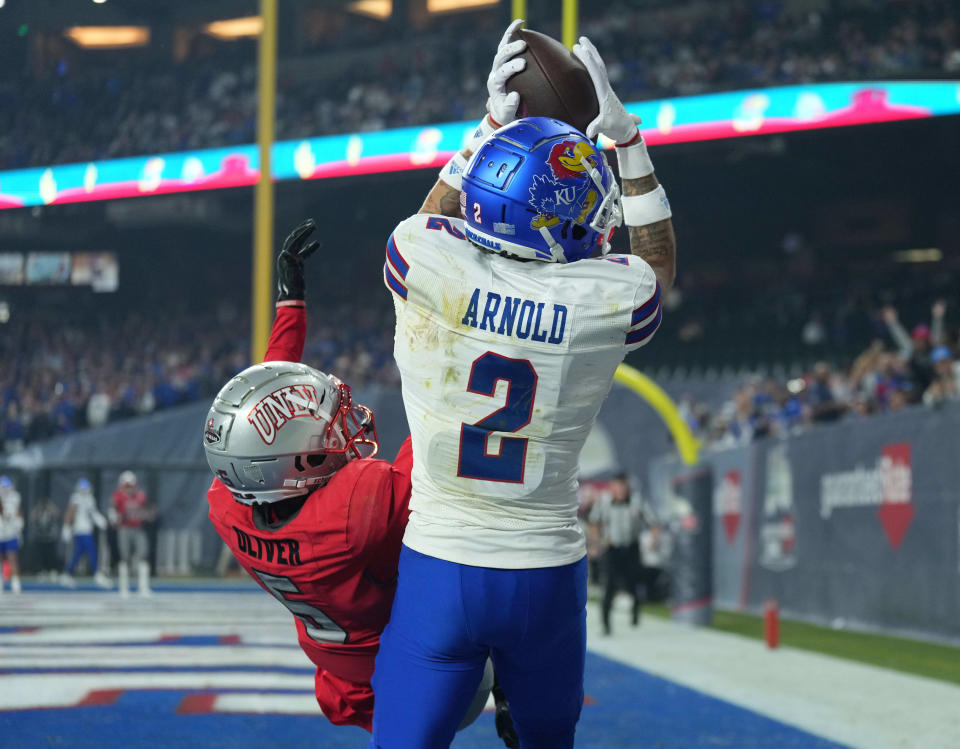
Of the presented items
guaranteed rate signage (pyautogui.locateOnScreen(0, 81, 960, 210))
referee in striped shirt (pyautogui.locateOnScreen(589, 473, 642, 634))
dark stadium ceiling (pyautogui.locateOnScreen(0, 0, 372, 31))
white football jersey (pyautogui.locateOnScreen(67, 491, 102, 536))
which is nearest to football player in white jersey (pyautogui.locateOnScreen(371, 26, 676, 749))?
referee in striped shirt (pyautogui.locateOnScreen(589, 473, 642, 634))

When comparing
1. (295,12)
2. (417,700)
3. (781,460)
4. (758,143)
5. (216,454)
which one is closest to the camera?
(417,700)

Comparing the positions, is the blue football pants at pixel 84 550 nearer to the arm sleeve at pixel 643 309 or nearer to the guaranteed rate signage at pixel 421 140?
the guaranteed rate signage at pixel 421 140

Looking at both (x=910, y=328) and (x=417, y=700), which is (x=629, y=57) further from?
(x=417, y=700)

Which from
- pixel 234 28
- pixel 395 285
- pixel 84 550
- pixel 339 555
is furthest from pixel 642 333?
pixel 234 28

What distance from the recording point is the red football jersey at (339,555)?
7.45 ft

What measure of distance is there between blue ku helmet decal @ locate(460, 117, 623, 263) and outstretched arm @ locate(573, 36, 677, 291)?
0.59ft

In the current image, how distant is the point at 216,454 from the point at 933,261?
803 inches

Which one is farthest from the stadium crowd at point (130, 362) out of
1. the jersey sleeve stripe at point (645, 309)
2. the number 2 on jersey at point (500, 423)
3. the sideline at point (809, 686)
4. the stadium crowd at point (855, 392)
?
the jersey sleeve stripe at point (645, 309)

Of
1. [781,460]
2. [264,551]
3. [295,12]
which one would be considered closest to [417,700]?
[264,551]

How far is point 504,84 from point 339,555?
1012mm

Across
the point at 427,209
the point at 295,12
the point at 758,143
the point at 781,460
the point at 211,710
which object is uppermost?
the point at 295,12

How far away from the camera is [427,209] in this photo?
7.88 ft

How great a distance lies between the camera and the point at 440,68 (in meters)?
22.8

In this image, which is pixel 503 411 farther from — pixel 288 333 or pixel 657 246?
pixel 288 333
